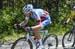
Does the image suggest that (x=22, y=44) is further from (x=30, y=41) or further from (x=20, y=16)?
(x=20, y=16)

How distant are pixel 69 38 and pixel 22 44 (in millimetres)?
→ 2348

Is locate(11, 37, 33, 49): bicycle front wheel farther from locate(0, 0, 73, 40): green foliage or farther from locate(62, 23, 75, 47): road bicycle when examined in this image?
locate(0, 0, 73, 40): green foliage

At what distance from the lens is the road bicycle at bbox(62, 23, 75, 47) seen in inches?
399

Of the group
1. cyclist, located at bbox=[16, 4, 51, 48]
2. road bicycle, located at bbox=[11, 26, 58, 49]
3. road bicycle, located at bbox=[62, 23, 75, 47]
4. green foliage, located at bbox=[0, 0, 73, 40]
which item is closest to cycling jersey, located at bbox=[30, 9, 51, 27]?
cyclist, located at bbox=[16, 4, 51, 48]

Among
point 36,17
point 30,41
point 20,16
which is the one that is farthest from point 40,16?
point 20,16

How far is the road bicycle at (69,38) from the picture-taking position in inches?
399

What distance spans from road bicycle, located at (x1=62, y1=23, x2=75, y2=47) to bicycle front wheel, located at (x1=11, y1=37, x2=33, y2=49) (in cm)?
203

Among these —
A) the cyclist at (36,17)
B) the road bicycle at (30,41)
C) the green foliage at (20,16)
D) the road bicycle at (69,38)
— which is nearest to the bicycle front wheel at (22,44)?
the road bicycle at (30,41)

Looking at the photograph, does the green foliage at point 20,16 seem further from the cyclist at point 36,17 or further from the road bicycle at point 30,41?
the cyclist at point 36,17

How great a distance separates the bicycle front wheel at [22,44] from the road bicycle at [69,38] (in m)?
2.03

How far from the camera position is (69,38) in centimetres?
1027

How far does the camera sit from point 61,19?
46.2 ft

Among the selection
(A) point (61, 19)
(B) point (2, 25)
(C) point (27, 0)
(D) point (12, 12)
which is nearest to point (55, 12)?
(A) point (61, 19)

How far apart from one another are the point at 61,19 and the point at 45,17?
5384 millimetres
